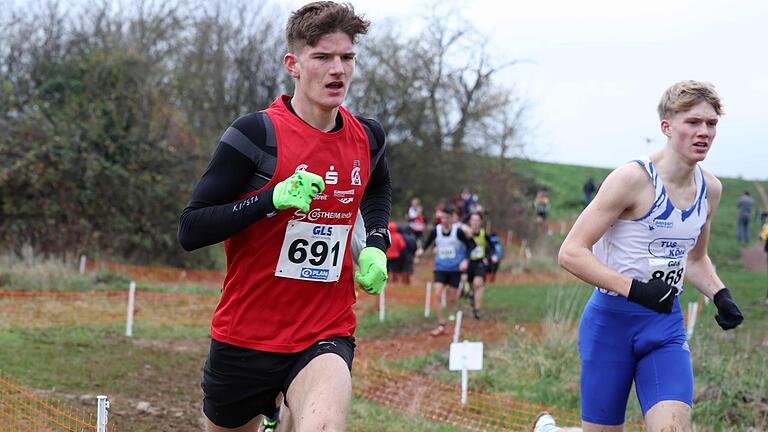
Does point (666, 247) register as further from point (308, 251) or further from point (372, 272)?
point (308, 251)

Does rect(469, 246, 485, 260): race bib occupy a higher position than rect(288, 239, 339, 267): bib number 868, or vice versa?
rect(288, 239, 339, 267): bib number 868

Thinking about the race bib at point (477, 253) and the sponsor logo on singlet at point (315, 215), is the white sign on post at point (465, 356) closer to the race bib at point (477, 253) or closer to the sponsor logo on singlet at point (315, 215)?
the sponsor logo on singlet at point (315, 215)

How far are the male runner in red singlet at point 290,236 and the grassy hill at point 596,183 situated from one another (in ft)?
82.4

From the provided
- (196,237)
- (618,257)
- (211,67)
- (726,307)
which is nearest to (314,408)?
(196,237)

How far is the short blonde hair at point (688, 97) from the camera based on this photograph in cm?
459

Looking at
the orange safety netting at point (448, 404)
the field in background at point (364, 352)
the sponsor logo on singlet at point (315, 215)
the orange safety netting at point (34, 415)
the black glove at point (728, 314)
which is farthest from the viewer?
the orange safety netting at point (448, 404)

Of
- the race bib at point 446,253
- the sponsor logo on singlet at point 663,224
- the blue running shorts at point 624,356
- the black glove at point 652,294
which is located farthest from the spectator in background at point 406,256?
the black glove at point 652,294

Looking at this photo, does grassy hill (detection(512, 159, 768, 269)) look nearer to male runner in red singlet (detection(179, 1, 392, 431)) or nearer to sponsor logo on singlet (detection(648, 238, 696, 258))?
sponsor logo on singlet (detection(648, 238, 696, 258))

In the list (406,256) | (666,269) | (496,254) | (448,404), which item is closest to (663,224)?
(666,269)

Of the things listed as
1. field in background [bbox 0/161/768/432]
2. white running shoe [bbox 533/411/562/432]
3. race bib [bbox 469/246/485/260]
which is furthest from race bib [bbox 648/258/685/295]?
race bib [bbox 469/246/485/260]

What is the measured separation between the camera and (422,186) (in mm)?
34438

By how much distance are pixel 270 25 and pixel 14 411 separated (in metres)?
26.9

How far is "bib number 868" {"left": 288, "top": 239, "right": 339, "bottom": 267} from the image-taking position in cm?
372

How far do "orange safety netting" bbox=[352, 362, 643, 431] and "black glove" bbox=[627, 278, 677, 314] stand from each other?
294 centimetres
